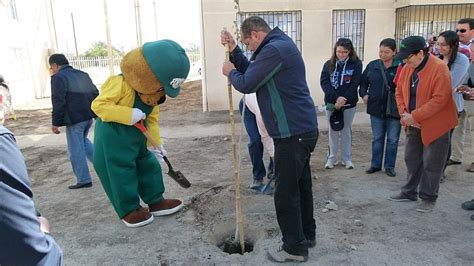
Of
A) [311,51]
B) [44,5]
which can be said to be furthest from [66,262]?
[44,5]

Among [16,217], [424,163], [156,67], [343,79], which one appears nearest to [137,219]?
[156,67]

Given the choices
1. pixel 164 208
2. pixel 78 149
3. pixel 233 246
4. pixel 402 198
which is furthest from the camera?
pixel 78 149

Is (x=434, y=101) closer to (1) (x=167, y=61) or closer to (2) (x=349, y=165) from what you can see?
(2) (x=349, y=165)

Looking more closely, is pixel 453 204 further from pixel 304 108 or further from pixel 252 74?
pixel 252 74

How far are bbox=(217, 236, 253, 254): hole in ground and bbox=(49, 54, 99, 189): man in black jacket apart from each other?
7.68 ft

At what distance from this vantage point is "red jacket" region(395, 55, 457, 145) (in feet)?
11.7

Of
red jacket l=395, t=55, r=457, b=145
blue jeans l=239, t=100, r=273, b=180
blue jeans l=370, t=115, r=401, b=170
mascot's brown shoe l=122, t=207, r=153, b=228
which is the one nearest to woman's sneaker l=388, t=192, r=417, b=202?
red jacket l=395, t=55, r=457, b=145

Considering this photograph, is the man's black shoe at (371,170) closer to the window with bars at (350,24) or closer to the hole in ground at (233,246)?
the hole in ground at (233,246)

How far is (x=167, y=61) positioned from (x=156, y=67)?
0.11m

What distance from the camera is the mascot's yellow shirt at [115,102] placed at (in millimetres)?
3387

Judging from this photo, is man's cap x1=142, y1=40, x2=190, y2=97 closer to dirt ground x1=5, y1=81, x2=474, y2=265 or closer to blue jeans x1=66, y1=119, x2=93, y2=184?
dirt ground x1=5, y1=81, x2=474, y2=265

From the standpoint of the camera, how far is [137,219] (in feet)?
12.4

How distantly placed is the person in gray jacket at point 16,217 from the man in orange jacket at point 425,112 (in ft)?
11.2

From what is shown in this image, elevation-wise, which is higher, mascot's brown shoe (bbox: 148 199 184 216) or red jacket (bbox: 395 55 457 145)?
red jacket (bbox: 395 55 457 145)
